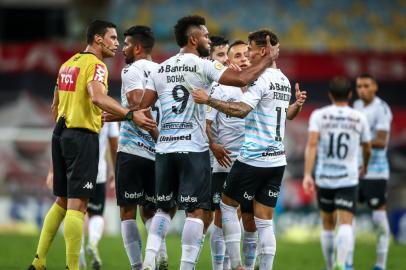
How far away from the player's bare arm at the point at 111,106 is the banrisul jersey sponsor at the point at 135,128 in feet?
2.84

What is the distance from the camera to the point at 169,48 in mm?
26297

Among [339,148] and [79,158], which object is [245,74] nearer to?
[79,158]

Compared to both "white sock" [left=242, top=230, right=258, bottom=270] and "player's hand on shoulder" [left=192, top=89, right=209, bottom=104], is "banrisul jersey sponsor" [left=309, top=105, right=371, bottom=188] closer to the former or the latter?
"white sock" [left=242, top=230, right=258, bottom=270]

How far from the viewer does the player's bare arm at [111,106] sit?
30.1 ft

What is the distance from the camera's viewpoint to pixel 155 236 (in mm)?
9672

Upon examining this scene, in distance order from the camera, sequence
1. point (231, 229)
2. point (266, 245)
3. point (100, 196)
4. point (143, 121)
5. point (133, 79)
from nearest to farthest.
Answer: point (143, 121), point (266, 245), point (231, 229), point (133, 79), point (100, 196)

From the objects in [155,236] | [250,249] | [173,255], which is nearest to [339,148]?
[250,249]

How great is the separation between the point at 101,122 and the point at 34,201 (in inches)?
524

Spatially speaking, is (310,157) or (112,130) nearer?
(310,157)

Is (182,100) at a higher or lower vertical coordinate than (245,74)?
lower

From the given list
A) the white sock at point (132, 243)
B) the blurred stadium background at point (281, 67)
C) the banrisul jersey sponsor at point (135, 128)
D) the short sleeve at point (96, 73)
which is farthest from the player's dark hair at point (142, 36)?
the blurred stadium background at point (281, 67)

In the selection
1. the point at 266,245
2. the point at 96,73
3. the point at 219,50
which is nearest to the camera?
the point at 96,73

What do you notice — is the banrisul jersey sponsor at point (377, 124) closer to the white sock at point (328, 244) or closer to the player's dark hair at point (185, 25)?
the white sock at point (328, 244)

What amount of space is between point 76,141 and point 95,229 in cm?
333
